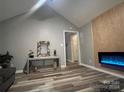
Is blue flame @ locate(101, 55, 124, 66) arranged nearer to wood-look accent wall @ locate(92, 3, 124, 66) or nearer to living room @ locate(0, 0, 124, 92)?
living room @ locate(0, 0, 124, 92)

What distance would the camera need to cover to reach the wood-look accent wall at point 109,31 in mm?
3473

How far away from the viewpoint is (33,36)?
5.23 m

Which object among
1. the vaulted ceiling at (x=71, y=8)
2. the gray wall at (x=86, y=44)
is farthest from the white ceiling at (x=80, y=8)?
the gray wall at (x=86, y=44)

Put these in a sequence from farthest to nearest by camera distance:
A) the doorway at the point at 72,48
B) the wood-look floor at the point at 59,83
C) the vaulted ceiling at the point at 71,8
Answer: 1. the doorway at the point at 72,48
2. the vaulted ceiling at the point at 71,8
3. the wood-look floor at the point at 59,83

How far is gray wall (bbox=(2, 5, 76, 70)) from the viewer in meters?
4.82

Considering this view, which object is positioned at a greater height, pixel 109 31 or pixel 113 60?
pixel 109 31

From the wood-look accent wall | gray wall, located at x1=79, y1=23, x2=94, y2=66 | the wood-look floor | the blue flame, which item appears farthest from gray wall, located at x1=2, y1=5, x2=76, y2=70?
the blue flame

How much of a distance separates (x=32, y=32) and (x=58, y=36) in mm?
1399

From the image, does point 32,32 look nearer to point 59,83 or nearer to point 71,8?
point 71,8

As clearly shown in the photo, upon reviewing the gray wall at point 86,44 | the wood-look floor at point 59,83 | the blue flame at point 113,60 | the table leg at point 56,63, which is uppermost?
the gray wall at point 86,44

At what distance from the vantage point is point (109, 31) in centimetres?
396

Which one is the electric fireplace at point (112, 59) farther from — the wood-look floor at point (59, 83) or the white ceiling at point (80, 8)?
the white ceiling at point (80, 8)

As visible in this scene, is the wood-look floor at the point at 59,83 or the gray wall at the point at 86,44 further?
the gray wall at the point at 86,44

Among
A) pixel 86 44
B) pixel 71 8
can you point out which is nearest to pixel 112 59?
pixel 86 44
